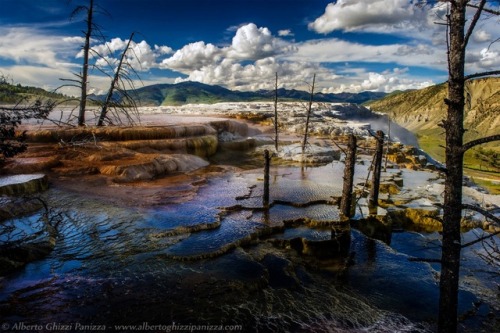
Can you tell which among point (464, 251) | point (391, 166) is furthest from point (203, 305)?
point (391, 166)

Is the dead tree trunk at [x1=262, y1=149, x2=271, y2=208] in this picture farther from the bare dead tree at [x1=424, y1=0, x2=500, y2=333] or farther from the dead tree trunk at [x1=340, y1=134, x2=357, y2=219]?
the bare dead tree at [x1=424, y1=0, x2=500, y2=333]

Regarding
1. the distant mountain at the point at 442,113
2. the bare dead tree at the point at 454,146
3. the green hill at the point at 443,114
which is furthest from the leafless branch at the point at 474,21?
the distant mountain at the point at 442,113

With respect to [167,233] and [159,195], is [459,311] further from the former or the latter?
[159,195]

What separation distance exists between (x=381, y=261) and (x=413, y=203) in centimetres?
696

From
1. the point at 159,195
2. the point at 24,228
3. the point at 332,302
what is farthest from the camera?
the point at 159,195

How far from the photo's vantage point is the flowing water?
779 centimetres

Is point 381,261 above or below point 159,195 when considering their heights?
below

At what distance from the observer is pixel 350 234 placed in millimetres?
13344

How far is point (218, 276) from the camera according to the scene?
373 inches

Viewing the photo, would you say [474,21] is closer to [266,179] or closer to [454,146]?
[454,146]

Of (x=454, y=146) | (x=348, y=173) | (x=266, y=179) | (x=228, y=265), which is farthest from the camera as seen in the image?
(x=266, y=179)

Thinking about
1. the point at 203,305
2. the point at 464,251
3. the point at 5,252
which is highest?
the point at 5,252

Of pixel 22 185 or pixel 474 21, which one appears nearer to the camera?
pixel 474 21

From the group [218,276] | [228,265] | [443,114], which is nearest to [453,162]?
[218,276]
